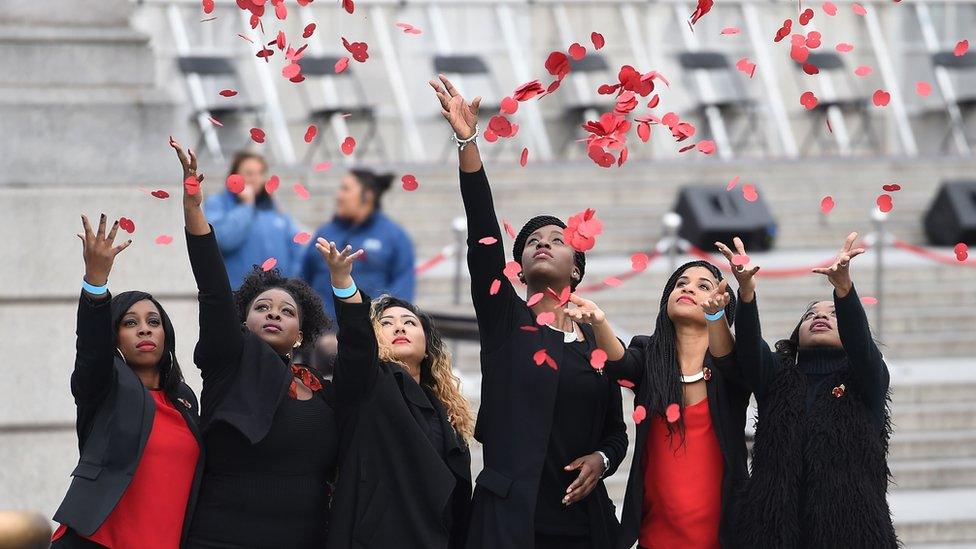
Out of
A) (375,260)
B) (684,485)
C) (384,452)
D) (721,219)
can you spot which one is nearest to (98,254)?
(384,452)

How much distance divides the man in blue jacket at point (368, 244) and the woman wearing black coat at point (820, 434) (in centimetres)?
384

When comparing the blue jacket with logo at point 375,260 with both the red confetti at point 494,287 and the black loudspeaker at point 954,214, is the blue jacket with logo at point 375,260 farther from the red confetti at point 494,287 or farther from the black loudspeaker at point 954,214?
the black loudspeaker at point 954,214

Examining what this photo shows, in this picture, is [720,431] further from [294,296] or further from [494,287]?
[294,296]

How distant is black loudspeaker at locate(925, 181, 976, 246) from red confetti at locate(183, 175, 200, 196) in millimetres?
11349

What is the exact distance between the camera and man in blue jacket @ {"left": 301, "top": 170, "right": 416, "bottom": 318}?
9125 millimetres

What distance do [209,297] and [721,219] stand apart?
10229mm

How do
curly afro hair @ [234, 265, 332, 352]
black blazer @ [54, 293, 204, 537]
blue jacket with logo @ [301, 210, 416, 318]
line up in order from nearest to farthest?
black blazer @ [54, 293, 204, 537] → curly afro hair @ [234, 265, 332, 352] → blue jacket with logo @ [301, 210, 416, 318]

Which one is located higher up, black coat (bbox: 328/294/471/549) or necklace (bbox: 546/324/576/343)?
necklace (bbox: 546/324/576/343)

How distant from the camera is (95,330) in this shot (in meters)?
5.16

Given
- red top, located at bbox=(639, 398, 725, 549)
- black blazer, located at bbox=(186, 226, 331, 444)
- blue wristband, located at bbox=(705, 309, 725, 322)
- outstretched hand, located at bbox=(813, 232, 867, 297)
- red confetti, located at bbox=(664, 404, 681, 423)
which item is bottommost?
red top, located at bbox=(639, 398, 725, 549)

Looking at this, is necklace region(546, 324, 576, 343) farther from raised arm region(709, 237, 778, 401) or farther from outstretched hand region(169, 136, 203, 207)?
outstretched hand region(169, 136, 203, 207)

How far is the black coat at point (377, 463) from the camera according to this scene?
17.4 feet

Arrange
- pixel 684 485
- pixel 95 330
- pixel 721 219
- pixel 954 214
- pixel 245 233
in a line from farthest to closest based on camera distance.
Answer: pixel 954 214, pixel 721 219, pixel 245 233, pixel 684 485, pixel 95 330

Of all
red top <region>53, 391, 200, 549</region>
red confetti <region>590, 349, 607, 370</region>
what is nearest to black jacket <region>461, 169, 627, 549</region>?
red confetti <region>590, 349, 607, 370</region>
